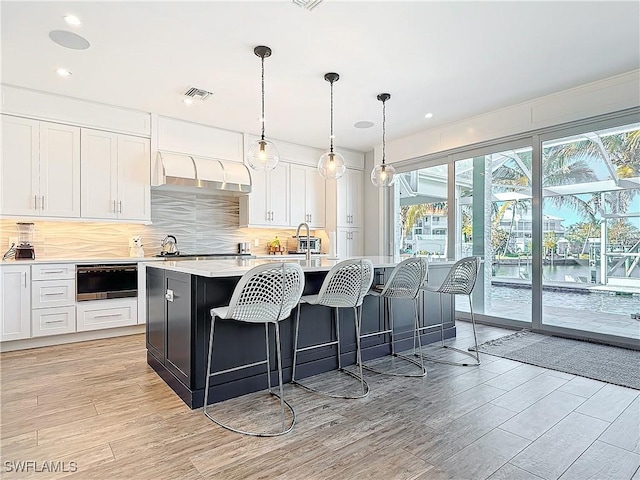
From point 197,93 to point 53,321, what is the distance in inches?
115

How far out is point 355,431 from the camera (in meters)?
2.14

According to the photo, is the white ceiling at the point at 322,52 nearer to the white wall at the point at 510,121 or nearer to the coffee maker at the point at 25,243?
the white wall at the point at 510,121

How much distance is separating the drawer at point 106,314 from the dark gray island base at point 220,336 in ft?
4.47

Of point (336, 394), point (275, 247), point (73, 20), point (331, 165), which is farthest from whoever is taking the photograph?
point (275, 247)

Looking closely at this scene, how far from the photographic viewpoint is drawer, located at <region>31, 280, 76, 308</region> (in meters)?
3.94

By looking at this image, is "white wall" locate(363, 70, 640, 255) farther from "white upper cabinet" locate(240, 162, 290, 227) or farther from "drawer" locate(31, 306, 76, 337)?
"drawer" locate(31, 306, 76, 337)

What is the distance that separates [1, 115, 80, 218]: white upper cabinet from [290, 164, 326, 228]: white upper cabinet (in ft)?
10.2

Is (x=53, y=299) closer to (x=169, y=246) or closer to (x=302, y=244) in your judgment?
(x=169, y=246)

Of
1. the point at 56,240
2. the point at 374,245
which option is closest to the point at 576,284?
the point at 374,245

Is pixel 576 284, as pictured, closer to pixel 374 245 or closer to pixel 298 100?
pixel 374 245

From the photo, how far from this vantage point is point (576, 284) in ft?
14.3

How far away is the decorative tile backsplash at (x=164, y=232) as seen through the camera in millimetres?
4617

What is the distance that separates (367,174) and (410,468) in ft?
19.1

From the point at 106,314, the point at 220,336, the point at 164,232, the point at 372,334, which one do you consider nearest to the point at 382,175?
the point at 372,334
